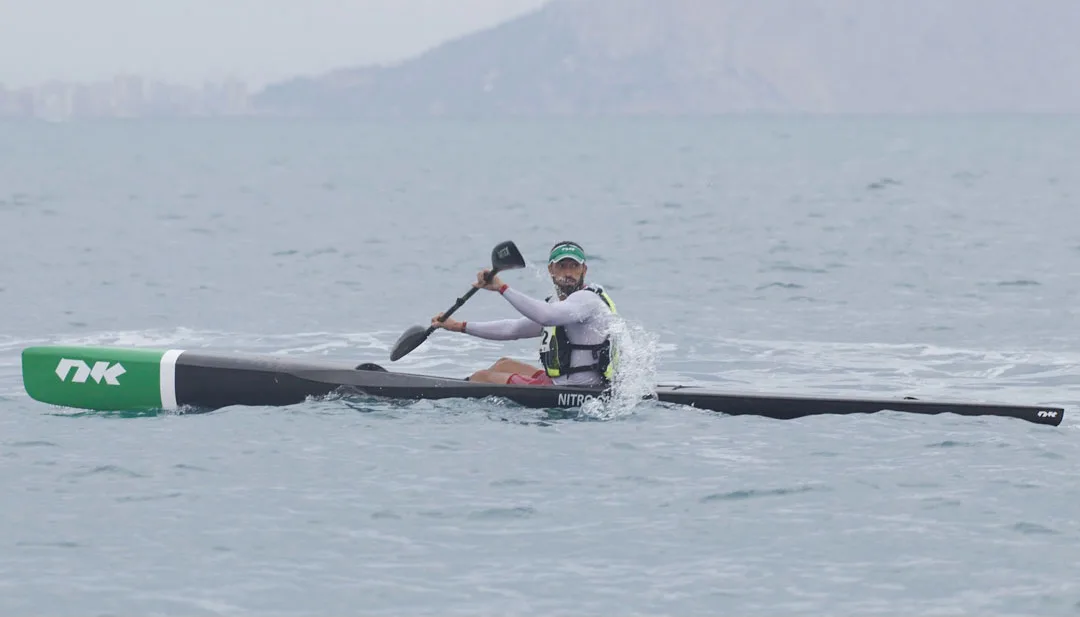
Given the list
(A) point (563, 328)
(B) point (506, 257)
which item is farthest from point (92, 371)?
(A) point (563, 328)

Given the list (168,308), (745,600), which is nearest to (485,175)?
(168,308)

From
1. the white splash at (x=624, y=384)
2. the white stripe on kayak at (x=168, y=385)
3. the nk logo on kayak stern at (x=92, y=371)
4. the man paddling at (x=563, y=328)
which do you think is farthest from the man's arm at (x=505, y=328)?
the nk logo on kayak stern at (x=92, y=371)

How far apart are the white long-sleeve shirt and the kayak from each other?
0.23 m

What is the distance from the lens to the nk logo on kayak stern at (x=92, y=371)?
12547mm

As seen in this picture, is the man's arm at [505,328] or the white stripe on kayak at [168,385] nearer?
the man's arm at [505,328]

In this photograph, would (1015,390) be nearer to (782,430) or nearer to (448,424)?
(782,430)

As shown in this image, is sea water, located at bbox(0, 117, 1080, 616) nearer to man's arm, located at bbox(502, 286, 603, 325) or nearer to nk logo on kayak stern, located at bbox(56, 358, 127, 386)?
nk logo on kayak stern, located at bbox(56, 358, 127, 386)

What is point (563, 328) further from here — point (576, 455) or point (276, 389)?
point (276, 389)

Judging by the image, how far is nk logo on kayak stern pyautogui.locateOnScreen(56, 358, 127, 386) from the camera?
1255 centimetres

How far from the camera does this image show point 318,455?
10656mm

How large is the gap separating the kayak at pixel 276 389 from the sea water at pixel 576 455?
5.6 inches

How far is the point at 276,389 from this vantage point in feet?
40.2

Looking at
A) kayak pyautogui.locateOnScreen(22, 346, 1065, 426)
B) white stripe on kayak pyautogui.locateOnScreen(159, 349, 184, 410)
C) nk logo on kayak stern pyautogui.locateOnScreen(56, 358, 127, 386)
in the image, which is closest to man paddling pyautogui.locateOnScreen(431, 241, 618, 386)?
kayak pyautogui.locateOnScreen(22, 346, 1065, 426)

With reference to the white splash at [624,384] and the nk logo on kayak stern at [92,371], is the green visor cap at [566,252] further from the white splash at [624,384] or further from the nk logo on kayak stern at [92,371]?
the nk logo on kayak stern at [92,371]
